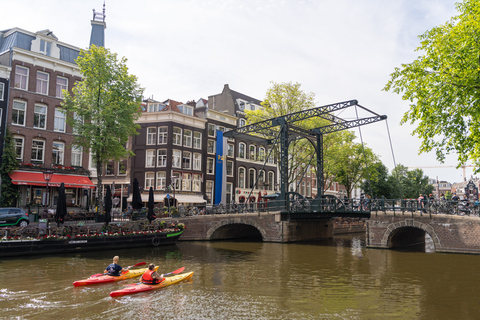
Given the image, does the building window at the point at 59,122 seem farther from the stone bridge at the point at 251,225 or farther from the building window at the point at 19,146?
the stone bridge at the point at 251,225

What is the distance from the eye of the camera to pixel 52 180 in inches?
1094

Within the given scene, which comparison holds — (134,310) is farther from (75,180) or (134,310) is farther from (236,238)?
(75,180)

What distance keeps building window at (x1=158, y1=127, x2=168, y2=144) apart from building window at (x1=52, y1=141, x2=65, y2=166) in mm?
9862

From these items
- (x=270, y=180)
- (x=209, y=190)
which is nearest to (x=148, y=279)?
(x=209, y=190)

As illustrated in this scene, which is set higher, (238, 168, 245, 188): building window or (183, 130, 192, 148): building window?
(183, 130, 192, 148): building window

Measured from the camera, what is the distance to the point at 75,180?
29.4m

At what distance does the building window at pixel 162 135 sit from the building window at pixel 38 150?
37.3ft

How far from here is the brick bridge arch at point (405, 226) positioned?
1958 cm

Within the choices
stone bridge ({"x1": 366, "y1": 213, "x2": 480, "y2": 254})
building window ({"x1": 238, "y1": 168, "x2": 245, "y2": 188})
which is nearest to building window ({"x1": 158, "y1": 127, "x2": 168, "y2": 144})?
building window ({"x1": 238, "y1": 168, "x2": 245, "y2": 188})

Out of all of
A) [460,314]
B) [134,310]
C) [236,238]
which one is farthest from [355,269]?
[236,238]

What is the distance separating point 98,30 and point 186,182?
55.2 feet

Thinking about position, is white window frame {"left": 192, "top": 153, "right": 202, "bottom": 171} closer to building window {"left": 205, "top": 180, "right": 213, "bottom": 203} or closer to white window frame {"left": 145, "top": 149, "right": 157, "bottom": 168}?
building window {"left": 205, "top": 180, "right": 213, "bottom": 203}

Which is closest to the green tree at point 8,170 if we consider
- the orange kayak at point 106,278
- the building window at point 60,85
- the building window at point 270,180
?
the building window at point 60,85

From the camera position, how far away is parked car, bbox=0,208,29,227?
69.7 ft
